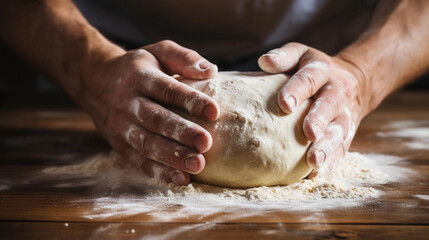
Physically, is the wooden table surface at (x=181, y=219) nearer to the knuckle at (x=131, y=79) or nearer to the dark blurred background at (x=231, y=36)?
the knuckle at (x=131, y=79)

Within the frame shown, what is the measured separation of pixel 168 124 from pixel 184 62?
0.69ft

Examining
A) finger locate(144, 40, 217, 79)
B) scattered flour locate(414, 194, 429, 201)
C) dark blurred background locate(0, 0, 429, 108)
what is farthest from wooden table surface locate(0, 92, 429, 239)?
dark blurred background locate(0, 0, 429, 108)

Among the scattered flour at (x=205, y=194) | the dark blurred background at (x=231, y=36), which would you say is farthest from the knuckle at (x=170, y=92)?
the dark blurred background at (x=231, y=36)

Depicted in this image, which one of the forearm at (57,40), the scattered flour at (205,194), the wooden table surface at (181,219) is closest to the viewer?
the wooden table surface at (181,219)

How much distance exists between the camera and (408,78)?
188 centimetres

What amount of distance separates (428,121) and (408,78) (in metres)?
0.28

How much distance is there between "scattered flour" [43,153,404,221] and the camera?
38.8 inches

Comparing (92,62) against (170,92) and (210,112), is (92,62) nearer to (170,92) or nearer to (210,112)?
(170,92)

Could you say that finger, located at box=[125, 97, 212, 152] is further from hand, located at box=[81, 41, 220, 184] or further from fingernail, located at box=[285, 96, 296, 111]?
fingernail, located at box=[285, 96, 296, 111]

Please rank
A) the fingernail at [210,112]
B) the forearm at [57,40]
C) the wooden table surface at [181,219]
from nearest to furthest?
the wooden table surface at [181,219] < the fingernail at [210,112] < the forearm at [57,40]

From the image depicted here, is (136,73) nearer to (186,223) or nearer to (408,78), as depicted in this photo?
(186,223)

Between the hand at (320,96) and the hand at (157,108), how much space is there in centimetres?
21

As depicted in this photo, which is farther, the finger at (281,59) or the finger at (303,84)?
the finger at (281,59)

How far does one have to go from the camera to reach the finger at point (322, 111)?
1.12 meters
